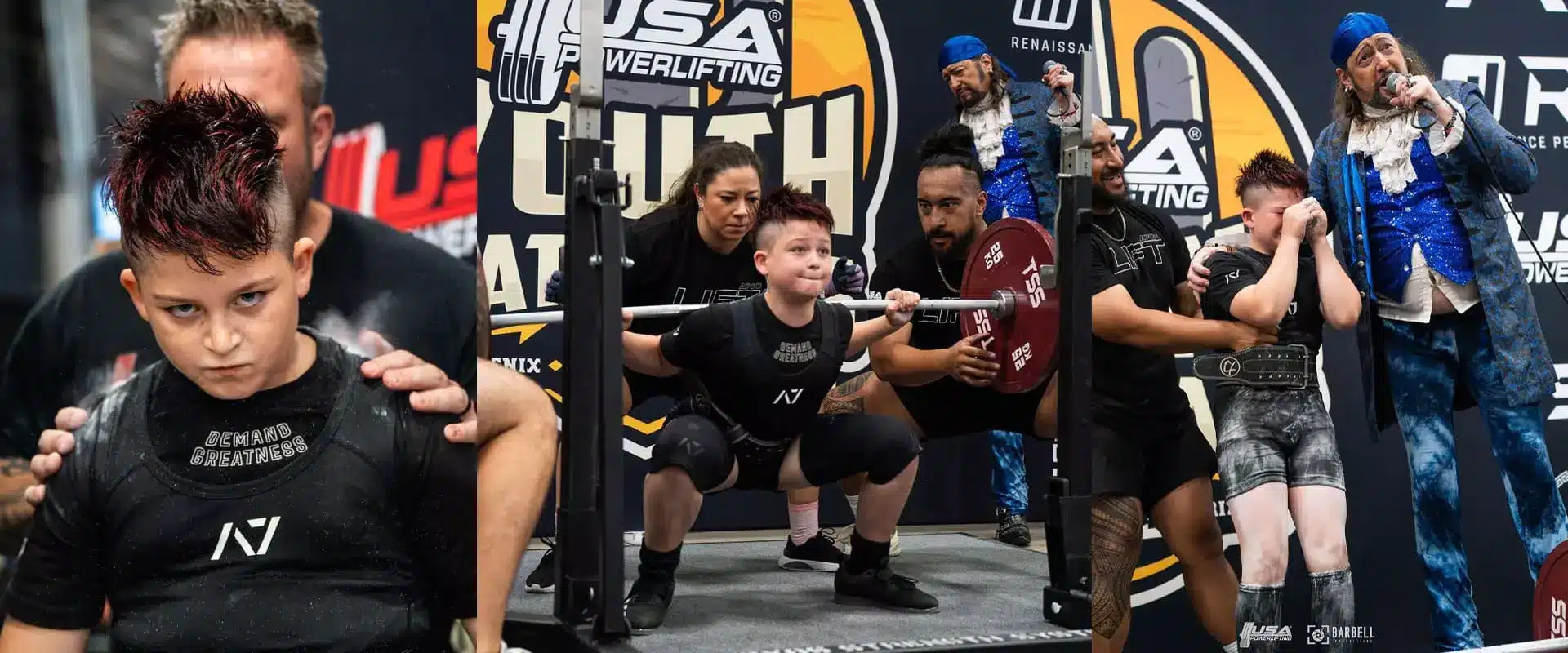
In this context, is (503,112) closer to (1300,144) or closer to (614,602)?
(614,602)

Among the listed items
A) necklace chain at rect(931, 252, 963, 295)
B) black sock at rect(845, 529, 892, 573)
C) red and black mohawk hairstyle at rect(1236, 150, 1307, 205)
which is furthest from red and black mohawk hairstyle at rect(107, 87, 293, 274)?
red and black mohawk hairstyle at rect(1236, 150, 1307, 205)

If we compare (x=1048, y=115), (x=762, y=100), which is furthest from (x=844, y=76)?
(x=1048, y=115)

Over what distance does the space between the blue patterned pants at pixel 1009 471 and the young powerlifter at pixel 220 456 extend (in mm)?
2037

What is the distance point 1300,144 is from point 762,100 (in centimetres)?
162

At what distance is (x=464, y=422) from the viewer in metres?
2.57

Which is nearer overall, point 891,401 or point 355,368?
point 355,368

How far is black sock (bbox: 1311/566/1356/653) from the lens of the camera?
145 inches

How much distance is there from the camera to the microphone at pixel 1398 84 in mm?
3596

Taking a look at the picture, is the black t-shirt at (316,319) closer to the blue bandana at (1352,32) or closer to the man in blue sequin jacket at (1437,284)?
the man in blue sequin jacket at (1437,284)

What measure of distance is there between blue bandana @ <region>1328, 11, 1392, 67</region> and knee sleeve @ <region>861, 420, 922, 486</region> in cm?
175

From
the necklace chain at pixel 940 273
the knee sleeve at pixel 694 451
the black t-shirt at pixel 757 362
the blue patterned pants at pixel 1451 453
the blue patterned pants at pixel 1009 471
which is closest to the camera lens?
the knee sleeve at pixel 694 451

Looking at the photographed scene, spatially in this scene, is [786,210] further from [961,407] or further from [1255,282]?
[1255,282]

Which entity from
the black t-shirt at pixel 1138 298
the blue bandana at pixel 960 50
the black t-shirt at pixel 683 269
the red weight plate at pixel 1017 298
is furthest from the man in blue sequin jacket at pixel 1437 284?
the black t-shirt at pixel 683 269

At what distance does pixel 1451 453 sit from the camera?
373cm
